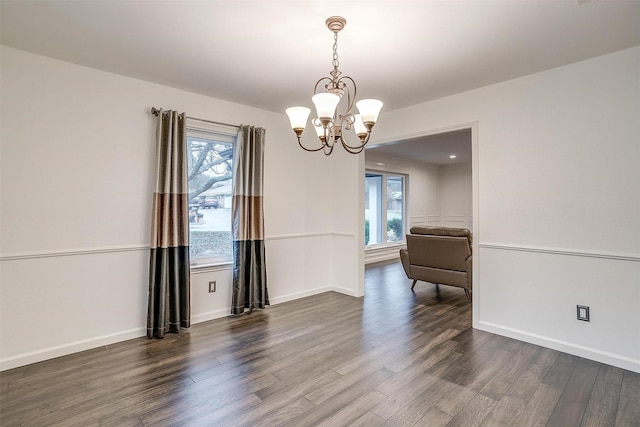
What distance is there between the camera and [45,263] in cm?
272

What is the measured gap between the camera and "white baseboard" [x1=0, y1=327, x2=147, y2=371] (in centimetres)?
256

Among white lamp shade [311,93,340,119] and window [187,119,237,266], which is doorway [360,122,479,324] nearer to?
window [187,119,237,266]

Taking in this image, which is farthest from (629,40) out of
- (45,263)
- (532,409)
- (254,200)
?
(45,263)

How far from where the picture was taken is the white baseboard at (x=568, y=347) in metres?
2.55

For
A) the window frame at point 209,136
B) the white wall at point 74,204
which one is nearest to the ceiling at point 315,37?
the white wall at point 74,204

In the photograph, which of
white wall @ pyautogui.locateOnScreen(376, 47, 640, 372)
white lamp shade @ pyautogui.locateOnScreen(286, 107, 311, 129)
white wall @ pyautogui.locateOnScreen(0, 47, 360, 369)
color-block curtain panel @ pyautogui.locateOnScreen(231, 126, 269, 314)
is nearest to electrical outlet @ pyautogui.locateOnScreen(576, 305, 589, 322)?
white wall @ pyautogui.locateOnScreen(376, 47, 640, 372)

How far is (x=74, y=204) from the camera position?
112 inches

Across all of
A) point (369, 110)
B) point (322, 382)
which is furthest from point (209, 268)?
point (369, 110)

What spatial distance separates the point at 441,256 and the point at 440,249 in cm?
11

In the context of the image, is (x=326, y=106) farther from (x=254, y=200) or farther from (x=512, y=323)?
(x=512, y=323)

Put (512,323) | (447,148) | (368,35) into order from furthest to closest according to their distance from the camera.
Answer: (447,148) < (512,323) < (368,35)

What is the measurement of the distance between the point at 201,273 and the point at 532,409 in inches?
127

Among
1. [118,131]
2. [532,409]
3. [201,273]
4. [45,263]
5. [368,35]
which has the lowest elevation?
[532,409]

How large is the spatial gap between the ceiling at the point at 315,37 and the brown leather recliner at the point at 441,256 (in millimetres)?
2030
